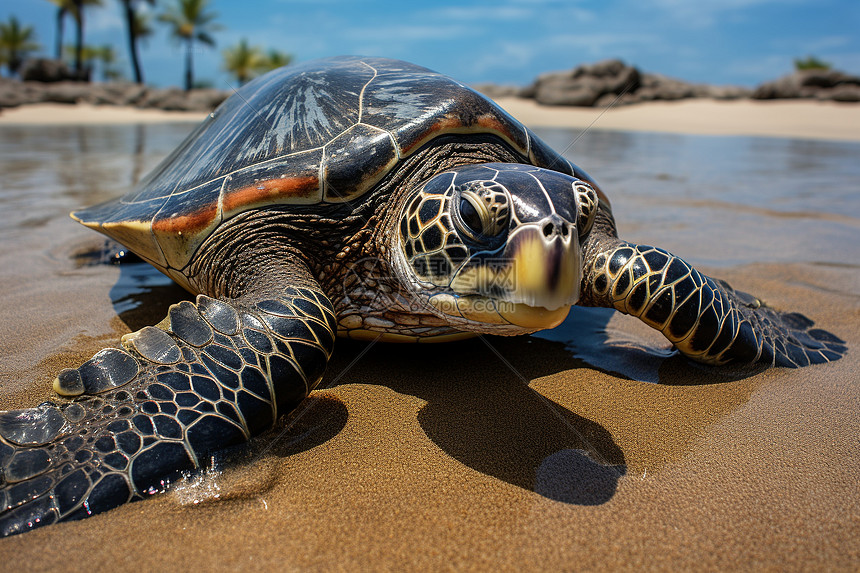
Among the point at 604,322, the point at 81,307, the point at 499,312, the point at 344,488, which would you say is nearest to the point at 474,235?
the point at 499,312

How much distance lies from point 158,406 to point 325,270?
997mm

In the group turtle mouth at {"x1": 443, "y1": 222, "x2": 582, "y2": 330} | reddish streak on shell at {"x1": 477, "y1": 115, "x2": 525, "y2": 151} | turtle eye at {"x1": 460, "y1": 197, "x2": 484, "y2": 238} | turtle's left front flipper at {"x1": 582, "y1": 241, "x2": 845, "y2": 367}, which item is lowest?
turtle's left front flipper at {"x1": 582, "y1": 241, "x2": 845, "y2": 367}

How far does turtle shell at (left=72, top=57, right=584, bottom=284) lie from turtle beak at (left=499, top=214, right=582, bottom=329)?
0.95 m

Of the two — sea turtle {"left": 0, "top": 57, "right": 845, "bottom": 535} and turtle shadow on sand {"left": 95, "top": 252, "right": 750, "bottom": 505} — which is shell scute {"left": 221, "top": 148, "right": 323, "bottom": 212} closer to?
sea turtle {"left": 0, "top": 57, "right": 845, "bottom": 535}

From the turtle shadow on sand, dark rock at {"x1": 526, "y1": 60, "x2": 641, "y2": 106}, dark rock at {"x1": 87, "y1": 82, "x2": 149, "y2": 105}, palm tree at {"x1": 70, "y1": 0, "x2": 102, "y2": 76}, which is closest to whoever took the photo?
the turtle shadow on sand

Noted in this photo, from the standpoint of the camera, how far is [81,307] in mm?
2939

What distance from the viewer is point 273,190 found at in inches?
88.6

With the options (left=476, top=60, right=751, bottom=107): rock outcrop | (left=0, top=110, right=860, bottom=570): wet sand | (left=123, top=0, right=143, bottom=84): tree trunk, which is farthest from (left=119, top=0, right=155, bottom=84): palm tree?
(left=0, top=110, right=860, bottom=570): wet sand

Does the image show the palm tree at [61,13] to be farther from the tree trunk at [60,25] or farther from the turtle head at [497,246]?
the turtle head at [497,246]

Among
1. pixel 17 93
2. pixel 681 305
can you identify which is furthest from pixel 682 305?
pixel 17 93

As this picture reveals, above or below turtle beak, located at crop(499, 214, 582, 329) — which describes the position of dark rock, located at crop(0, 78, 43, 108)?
below

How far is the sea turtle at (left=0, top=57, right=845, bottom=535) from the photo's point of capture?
1496mm

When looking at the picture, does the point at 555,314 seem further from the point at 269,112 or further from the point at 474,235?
the point at 269,112

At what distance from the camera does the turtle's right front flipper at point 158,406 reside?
1.38 metres
